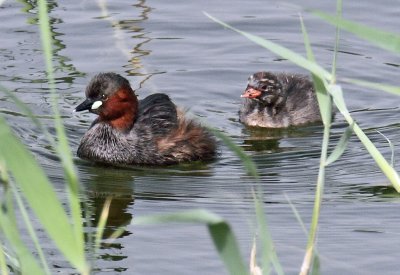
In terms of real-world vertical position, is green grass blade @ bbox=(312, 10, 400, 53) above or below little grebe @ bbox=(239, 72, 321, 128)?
above

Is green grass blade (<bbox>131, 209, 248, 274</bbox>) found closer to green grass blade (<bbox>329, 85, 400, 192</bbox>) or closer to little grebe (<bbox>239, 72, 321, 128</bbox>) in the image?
green grass blade (<bbox>329, 85, 400, 192</bbox>)

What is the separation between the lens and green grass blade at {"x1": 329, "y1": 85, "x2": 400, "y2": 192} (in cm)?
426

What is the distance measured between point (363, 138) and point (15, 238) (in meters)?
1.69

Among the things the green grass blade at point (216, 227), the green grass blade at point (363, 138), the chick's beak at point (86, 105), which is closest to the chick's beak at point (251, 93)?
the chick's beak at point (86, 105)

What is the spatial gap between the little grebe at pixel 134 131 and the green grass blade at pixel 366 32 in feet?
14.0

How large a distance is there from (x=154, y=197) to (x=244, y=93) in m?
2.29

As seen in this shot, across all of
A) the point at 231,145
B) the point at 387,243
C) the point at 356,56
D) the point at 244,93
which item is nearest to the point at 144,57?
the point at 244,93

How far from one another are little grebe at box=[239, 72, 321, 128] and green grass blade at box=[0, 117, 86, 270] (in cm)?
582

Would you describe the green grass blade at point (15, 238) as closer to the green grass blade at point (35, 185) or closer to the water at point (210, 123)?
the green grass blade at point (35, 185)

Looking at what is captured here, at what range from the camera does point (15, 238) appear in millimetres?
3855

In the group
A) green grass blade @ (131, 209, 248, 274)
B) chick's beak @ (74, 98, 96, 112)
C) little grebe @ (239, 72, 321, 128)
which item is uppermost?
green grass blade @ (131, 209, 248, 274)

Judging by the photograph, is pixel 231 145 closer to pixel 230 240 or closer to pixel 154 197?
pixel 230 240

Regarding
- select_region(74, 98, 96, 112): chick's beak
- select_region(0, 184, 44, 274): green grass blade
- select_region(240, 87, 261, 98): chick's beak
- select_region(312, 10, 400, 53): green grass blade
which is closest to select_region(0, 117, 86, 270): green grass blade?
select_region(0, 184, 44, 274): green grass blade

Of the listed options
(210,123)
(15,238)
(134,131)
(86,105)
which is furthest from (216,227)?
(210,123)
